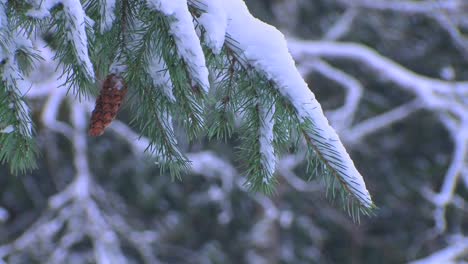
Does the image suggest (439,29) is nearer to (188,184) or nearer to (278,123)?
(188,184)

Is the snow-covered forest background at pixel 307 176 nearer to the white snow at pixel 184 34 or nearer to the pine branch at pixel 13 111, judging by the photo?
the pine branch at pixel 13 111

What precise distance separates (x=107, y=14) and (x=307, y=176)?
12.8 feet

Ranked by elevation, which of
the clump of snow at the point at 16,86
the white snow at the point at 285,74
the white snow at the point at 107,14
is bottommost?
the clump of snow at the point at 16,86

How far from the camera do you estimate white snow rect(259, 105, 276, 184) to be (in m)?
0.96

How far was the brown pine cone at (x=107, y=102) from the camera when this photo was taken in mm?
951

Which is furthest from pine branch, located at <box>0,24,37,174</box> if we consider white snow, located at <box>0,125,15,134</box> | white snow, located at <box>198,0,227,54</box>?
white snow, located at <box>198,0,227,54</box>

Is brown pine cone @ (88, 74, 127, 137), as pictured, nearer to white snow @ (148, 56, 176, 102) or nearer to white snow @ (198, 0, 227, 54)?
white snow @ (148, 56, 176, 102)

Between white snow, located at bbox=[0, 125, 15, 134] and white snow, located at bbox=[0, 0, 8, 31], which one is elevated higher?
white snow, located at bbox=[0, 0, 8, 31]

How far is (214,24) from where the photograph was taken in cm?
90

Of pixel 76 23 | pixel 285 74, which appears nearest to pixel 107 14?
pixel 76 23

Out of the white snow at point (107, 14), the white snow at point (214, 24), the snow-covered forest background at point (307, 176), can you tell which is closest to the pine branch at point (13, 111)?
the white snow at point (107, 14)

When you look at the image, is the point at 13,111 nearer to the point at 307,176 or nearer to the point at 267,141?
the point at 267,141

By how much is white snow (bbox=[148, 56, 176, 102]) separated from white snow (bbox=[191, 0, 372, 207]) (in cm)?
11

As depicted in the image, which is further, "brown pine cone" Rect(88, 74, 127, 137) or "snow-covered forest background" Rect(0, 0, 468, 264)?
"snow-covered forest background" Rect(0, 0, 468, 264)
